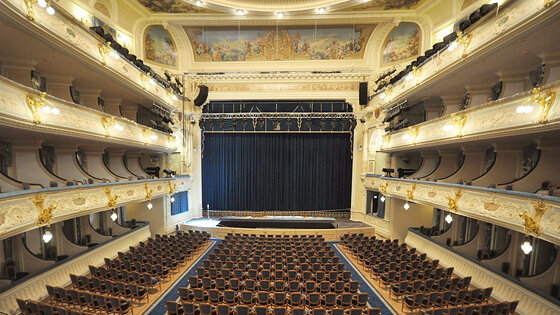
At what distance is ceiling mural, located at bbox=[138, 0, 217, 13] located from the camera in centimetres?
1340

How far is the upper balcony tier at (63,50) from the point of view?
560 cm

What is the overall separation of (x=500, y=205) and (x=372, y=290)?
4.94 meters

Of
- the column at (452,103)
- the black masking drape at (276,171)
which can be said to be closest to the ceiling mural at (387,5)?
the column at (452,103)

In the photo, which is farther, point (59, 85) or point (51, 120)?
Answer: point (59, 85)

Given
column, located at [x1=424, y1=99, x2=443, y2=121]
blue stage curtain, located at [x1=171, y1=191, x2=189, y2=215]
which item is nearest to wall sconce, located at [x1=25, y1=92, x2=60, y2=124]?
blue stage curtain, located at [x1=171, y1=191, x2=189, y2=215]

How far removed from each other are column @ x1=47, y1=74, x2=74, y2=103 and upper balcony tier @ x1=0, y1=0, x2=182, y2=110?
0.49 ft

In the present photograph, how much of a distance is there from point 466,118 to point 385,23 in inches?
426

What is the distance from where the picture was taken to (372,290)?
27.5ft

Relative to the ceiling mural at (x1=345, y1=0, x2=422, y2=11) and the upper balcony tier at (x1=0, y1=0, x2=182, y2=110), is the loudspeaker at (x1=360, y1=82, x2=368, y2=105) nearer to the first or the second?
the ceiling mural at (x1=345, y1=0, x2=422, y2=11)

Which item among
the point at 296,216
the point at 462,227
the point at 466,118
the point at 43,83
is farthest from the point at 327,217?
the point at 43,83

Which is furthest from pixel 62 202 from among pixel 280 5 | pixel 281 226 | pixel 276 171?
pixel 276 171

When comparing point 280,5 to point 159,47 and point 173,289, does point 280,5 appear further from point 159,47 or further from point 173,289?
point 173,289

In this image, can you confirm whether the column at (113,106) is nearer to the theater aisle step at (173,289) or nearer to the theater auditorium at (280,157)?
the theater auditorium at (280,157)

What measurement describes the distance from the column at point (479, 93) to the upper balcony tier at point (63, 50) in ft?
47.9
